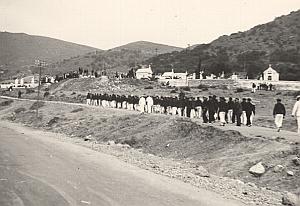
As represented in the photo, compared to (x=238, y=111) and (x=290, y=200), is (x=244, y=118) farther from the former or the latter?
(x=290, y=200)

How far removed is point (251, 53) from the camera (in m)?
122

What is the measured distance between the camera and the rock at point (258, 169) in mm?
15984

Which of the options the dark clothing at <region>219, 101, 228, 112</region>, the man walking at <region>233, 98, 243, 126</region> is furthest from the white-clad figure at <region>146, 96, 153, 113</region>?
the man walking at <region>233, 98, 243, 126</region>

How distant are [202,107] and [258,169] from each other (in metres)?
12.5

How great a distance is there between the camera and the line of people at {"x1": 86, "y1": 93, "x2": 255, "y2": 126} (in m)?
26.1

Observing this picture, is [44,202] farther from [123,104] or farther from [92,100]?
[92,100]

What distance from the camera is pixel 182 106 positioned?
3284cm

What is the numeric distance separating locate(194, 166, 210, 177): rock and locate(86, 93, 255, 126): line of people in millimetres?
7903

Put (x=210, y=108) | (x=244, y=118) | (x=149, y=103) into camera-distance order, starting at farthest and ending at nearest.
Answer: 1. (x=149, y=103)
2. (x=244, y=118)
3. (x=210, y=108)

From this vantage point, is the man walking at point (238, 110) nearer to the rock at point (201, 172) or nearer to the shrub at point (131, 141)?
the shrub at point (131, 141)

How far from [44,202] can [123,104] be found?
34796 mm

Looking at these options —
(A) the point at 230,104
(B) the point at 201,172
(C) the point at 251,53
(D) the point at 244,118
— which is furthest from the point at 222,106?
(C) the point at 251,53

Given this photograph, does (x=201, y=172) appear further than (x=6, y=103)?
No

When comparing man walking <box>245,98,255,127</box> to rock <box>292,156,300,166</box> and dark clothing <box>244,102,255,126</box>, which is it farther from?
rock <box>292,156,300,166</box>
